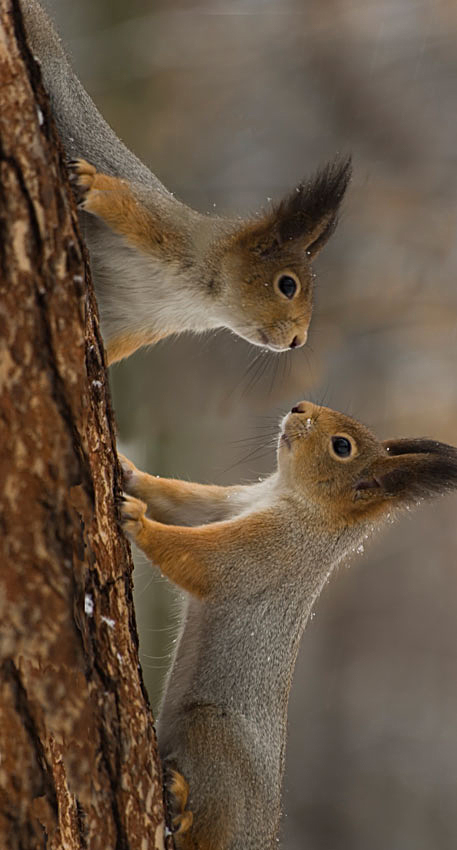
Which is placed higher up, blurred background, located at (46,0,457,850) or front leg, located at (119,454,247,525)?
blurred background, located at (46,0,457,850)

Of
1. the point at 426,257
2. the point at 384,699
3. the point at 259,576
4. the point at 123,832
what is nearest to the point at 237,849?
the point at 123,832

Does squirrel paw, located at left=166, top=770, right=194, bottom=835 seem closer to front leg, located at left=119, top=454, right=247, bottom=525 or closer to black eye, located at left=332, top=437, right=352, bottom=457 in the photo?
front leg, located at left=119, top=454, right=247, bottom=525

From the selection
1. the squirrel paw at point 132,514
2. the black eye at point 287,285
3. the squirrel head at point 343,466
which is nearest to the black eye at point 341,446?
the squirrel head at point 343,466

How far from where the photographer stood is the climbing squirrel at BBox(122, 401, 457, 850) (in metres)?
1.71

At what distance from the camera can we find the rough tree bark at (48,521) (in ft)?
4.22

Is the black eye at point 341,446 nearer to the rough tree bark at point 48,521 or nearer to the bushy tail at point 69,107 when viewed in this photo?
the bushy tail at point 69,107

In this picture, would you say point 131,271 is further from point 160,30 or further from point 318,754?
point 160,30

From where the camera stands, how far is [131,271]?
1.91 m

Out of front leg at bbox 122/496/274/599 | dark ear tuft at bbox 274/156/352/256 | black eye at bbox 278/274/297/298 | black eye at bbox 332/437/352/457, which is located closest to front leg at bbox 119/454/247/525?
front leg at bbox 122/496/274/599

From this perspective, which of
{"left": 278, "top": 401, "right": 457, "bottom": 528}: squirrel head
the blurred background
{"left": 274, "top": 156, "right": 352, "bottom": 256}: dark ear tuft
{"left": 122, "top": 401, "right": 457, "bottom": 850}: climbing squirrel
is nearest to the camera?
{"left": 122, "top": 401, "right": 457, "bottom": 850}: climbing squirrel

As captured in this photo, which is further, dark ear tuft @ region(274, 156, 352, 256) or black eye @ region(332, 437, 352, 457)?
black eye @ region(332, 437, 352, 457)

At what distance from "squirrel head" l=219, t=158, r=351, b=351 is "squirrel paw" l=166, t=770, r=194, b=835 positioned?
35.6 inches

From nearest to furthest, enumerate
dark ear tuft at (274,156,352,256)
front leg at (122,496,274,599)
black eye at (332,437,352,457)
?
front leg at (122,496,274,599) < dark ear tuft at (274,156,352,256) < black eye at (332,437,352,457)

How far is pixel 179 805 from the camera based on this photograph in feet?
5.33
